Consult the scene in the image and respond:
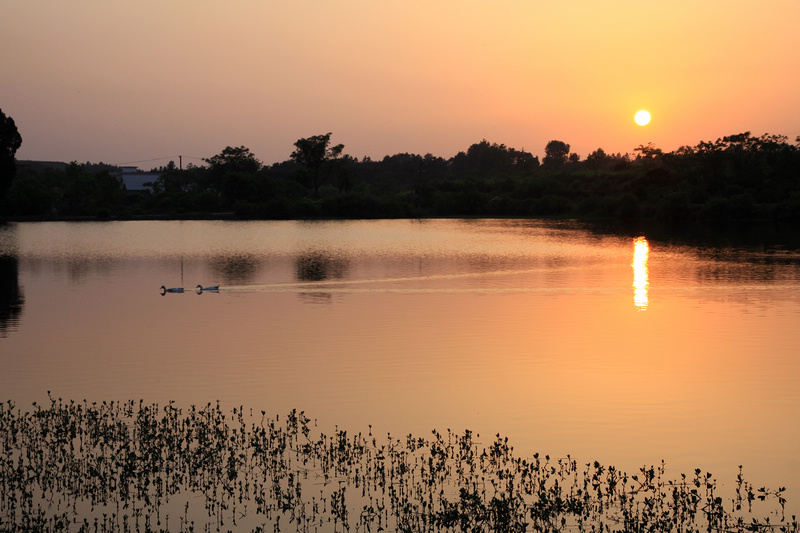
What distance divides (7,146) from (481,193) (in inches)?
2949

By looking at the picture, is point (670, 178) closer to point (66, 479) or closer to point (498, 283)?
point (498, 283)

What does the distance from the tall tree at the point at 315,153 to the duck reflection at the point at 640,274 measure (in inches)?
3386

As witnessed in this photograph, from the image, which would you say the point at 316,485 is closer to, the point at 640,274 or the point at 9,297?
the point at 9,297

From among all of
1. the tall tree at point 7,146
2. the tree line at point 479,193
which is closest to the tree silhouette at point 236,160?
the tree line at point 479,193

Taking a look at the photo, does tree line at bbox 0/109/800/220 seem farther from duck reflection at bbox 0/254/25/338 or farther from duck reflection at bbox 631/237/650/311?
duck reflection at bbox 0/254/25/338

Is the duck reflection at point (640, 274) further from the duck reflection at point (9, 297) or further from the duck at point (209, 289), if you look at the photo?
the duck reflection at point (9, 297)

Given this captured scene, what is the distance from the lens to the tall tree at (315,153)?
5625 inches

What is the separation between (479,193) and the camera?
13262 cm

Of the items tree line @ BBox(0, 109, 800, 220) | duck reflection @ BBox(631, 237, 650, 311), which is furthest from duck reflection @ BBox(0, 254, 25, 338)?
tree line @ BBox(0, 109, 800, 220)

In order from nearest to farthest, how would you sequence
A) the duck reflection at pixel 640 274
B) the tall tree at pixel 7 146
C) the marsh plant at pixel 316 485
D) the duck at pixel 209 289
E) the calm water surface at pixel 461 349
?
the marsh plant at pixel 316 485 < the calm water surface at pixel 461 349 < the duck reflection at pixel 640 274 < the duck at pixel 209 289 < the tall tree at pixel 7 146

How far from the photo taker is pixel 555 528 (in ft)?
30.4

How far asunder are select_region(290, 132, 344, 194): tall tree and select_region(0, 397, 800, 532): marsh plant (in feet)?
430

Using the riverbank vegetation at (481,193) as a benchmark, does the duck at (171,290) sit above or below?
below

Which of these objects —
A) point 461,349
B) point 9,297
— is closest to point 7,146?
point 9,297
